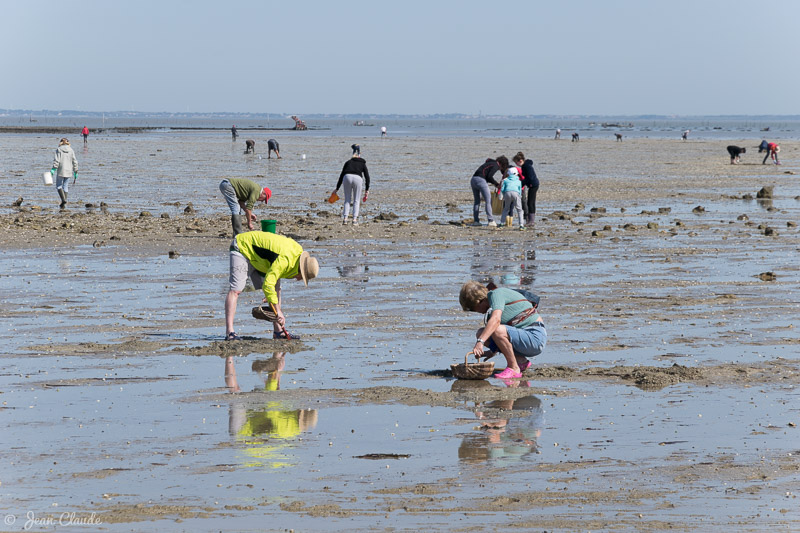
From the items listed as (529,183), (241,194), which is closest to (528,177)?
(529,183)

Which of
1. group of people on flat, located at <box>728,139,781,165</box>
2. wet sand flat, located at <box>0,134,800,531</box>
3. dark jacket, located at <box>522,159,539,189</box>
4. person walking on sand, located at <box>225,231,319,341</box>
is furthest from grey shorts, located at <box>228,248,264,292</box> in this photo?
group of people on flat, located at <box>728,139,781,165</box>

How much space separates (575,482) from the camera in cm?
689

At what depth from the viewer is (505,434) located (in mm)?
8086

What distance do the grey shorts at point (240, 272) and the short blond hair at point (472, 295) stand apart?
8.31 feet

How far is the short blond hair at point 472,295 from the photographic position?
968cm

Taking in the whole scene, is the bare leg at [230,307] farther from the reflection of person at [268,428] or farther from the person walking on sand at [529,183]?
the person walking on sand at [529,183]

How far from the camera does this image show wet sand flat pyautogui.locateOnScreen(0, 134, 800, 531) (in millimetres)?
6512

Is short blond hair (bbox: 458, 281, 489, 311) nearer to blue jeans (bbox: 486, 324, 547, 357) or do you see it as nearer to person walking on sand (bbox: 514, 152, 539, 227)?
blue jeans (bbox: 486, 324, 547, 357)

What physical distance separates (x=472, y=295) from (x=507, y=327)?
53cm

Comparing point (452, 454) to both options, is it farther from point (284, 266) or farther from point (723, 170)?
point (723, 170)

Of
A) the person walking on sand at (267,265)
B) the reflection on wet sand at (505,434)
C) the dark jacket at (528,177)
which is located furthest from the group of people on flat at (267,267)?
the dark jacket at (528,177)

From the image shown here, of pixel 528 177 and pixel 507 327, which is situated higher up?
pixel 528 177

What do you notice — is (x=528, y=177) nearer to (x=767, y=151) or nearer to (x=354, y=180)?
(x=354, y=180)

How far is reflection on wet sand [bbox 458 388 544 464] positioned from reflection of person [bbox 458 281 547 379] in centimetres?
69
